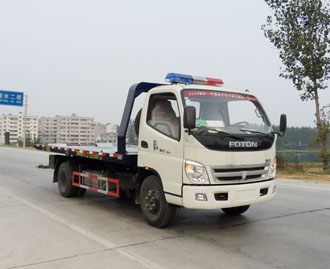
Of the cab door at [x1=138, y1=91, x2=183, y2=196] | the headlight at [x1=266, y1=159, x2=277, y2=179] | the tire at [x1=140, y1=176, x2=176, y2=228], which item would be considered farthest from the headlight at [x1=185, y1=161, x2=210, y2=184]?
the headlight at [x1=266, y1=159, x2=277, y2=179]

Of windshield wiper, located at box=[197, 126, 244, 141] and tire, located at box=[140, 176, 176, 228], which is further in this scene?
tire, located at box=[140, 176, 176, 228]

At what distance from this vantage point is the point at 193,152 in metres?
4.92

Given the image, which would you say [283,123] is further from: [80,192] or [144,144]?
[80,192]

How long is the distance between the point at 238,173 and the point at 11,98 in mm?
40259

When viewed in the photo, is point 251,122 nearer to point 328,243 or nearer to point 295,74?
point 328,243

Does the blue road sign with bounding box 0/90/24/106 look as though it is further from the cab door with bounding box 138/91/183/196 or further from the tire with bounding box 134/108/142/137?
the cab door with bounding box 138/91/183/196

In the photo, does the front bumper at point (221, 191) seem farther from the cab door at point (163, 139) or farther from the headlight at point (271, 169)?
the headlight at point (271, 169)

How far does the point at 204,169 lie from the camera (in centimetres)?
489

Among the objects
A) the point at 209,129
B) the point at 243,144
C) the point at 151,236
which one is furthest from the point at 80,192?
the point at 243,144

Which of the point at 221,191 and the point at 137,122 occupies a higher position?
the point at 137,122

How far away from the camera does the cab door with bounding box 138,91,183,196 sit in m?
5.10

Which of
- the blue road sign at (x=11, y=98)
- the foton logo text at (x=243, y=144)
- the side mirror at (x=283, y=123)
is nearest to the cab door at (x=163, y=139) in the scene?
the foton logo text at (x=243, y=144)

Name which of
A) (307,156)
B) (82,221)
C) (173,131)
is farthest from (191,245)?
(307,156)

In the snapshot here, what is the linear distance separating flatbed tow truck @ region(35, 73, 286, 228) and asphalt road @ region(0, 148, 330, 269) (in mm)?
467
